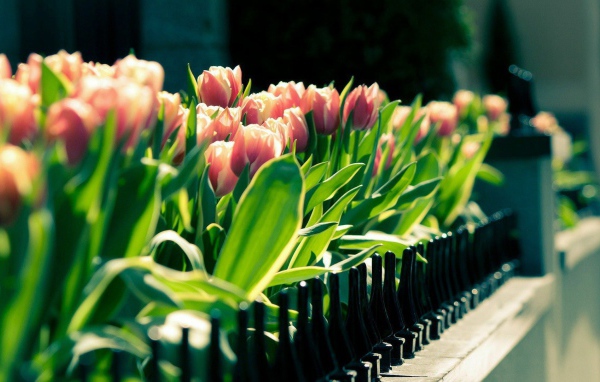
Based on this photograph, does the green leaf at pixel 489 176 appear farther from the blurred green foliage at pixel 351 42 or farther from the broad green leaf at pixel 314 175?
the blurred green foliage at pixel 351 42

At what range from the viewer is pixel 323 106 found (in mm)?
2486

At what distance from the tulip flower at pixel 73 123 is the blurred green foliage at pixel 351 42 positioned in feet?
19.2

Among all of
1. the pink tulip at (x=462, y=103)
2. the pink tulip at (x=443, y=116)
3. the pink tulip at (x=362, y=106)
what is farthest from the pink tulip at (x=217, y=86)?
the pink tulip at (x=462, y=103)

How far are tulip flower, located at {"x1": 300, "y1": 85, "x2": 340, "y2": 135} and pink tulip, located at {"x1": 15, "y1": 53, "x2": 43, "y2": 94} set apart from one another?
0.85m

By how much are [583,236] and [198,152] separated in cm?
517

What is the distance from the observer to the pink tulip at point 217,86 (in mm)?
2488

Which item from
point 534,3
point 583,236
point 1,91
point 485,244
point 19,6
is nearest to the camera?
point 1,91

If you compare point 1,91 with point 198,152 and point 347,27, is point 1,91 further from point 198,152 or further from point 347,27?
point 347,27

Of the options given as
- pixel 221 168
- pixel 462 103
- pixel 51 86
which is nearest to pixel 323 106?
pixel 221 168

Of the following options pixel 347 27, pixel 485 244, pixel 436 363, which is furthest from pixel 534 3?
pixel 436 363

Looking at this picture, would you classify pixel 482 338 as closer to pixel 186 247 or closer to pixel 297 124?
pixel 297 124

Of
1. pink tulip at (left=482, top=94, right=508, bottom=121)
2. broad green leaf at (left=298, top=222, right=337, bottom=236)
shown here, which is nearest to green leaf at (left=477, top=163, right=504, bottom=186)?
pink tulip at (left=482, top=94, right=508, bottom=121)

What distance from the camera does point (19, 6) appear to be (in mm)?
6875

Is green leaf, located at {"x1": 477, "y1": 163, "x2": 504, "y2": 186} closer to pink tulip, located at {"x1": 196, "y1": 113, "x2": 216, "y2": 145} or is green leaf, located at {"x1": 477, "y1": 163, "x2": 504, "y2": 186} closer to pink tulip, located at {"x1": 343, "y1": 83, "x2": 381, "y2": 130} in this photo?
pink tulip, located at {"x1": 343, "y1": 83, "x2": 381, "y2": 130}
